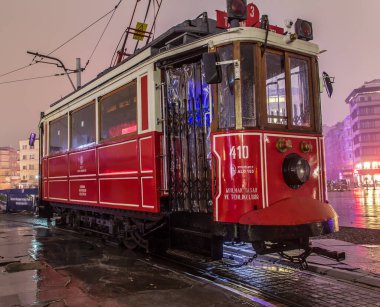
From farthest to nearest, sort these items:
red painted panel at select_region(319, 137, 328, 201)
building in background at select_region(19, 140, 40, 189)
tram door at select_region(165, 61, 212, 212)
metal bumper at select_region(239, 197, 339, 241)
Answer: building in background at select_region(19, 140, 40, 189) < red painted panel at select_region(319, 137, 328, 201) < tram door at select_region(165, 61, 212, 212) < metal bumper at select_region(239, 197, 339, 241)

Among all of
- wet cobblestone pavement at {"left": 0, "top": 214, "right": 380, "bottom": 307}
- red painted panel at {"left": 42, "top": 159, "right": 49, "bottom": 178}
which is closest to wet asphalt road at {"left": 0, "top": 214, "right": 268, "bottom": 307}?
wet cobblestone pavement at {"left": 0, "top": 214, "right": 380, "bottom": 307}

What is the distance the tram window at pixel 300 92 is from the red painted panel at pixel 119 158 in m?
2.93

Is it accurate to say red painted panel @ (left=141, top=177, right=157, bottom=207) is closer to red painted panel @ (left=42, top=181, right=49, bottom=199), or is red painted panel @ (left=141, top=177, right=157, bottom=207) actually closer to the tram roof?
the tram roof

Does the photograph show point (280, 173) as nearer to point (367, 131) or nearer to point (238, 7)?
point (238, 7)

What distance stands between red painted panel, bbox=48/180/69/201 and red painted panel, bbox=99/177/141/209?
102 inches

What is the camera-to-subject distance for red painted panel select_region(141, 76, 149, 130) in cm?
750

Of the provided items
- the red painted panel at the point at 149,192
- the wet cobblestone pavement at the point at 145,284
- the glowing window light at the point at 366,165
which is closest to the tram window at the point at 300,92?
the wet cobblestone pavement at the point at 145,284

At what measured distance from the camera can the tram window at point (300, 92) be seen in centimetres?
657

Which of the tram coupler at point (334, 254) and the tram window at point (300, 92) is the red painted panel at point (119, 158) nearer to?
the tram window at point (300, 92)

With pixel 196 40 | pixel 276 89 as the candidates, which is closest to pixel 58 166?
pixel 196 40

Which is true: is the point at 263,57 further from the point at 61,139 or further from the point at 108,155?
the point at 61,139

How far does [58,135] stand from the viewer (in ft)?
40.3

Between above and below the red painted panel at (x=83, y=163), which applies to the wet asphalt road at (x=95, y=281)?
below

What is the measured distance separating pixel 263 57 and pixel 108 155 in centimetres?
410
